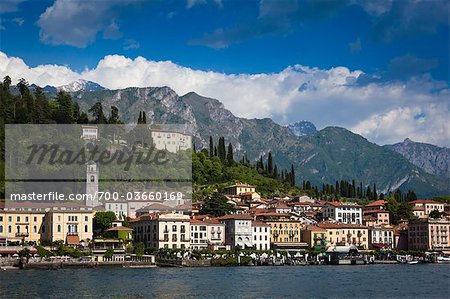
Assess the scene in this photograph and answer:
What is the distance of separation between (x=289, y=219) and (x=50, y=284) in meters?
57.8

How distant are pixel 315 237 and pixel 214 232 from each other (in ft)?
50.6

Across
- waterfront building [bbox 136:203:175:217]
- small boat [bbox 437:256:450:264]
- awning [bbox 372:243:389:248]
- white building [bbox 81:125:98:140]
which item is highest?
white building [bbox 81:125:98:140]

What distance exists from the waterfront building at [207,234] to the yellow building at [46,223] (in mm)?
14442

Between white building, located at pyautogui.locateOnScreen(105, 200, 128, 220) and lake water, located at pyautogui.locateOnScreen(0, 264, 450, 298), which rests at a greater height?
white building, located at pyautogui.locateOnScreen(105, 200, 128, 220)

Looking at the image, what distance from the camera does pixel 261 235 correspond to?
99.5m

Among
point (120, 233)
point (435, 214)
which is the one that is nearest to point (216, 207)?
point (120, 233)

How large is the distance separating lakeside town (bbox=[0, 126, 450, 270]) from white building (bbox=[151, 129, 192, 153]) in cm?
1707

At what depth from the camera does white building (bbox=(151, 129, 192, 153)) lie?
13788cm

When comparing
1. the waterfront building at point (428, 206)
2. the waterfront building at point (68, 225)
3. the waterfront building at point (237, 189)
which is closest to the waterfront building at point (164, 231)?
the waterfront building at point (68, 225)

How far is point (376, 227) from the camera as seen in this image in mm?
110438

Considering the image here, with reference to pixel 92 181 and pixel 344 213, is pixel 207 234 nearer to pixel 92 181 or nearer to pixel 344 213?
pixel 92 181

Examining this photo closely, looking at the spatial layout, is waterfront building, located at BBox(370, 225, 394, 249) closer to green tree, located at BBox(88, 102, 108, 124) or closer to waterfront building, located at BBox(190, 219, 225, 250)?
waterfront building, located at BBox(190, 219, 225, 250)

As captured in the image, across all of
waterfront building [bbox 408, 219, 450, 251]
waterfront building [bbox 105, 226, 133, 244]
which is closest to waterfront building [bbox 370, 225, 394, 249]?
waterfront building [bbox 408, 219, 450, 251]

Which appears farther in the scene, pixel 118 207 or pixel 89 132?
pixel 89 132
